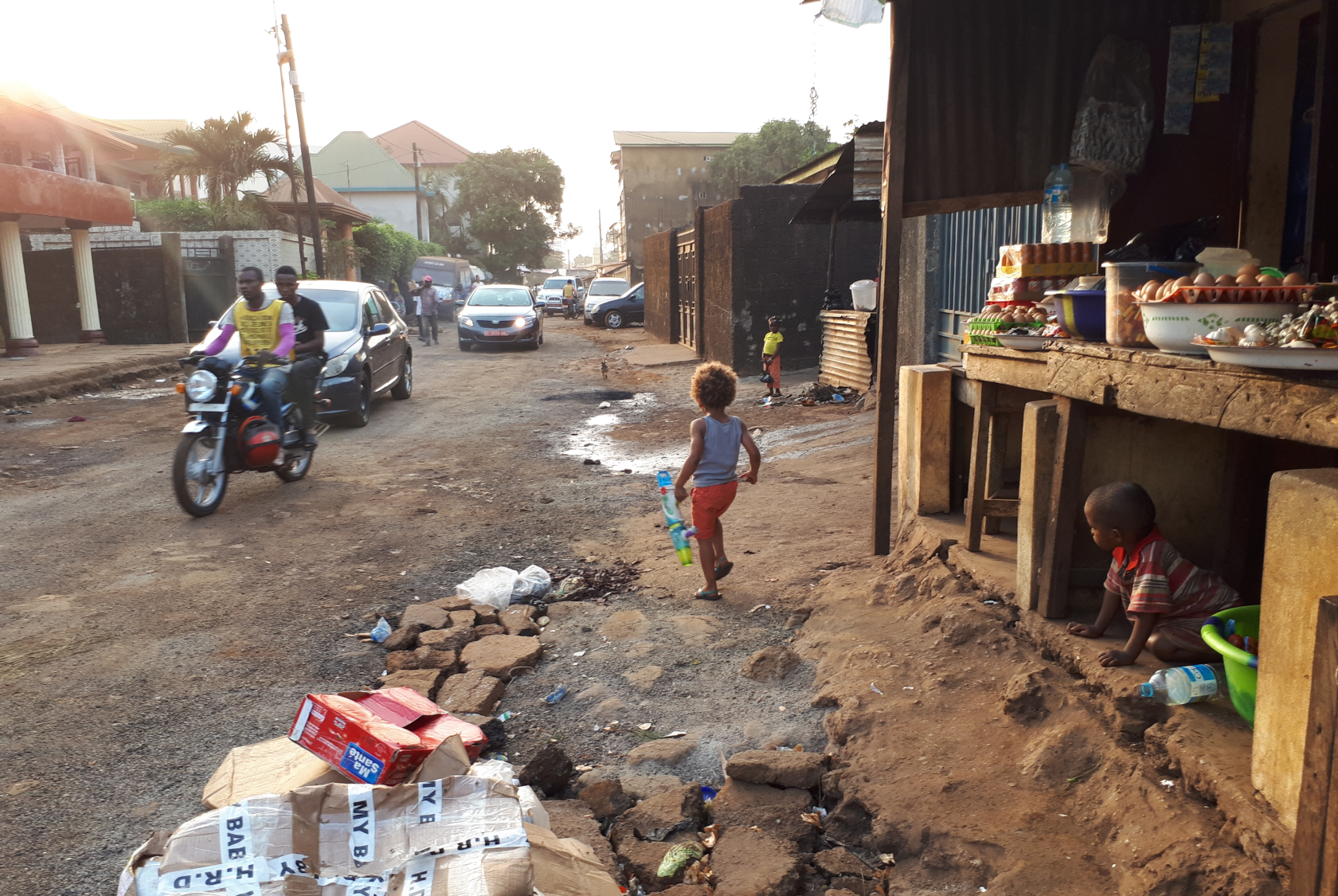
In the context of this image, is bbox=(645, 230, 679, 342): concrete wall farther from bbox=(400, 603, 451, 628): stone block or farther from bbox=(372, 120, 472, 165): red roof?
bbox=(372, 120, 472, 165): red roof

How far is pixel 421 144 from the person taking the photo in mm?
75250

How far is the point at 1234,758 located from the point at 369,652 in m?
3.34

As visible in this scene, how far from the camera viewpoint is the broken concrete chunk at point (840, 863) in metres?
2.59

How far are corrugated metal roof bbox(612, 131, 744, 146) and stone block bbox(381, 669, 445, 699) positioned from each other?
60.0m

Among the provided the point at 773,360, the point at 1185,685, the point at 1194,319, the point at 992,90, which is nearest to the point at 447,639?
the point at 1185,685

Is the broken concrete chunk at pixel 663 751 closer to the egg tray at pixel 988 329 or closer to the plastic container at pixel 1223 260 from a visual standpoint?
the egg tray at pixel 988 329

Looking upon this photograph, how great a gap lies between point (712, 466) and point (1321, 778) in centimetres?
312

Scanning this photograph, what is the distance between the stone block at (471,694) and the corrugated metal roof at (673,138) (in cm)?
6010

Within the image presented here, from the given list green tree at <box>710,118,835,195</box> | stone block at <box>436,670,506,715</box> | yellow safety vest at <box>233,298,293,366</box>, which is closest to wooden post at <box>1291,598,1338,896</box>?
stone block at <box>436,670,506,715</box>

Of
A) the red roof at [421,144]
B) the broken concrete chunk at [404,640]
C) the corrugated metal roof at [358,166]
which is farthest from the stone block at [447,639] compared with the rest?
the red roof at [421,144]

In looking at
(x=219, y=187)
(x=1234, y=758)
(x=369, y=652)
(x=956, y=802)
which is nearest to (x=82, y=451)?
(x=369, y=652)

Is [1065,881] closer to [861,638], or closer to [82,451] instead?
[861,638]

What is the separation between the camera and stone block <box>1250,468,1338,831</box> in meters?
1.93

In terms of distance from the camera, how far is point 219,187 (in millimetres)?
30234
